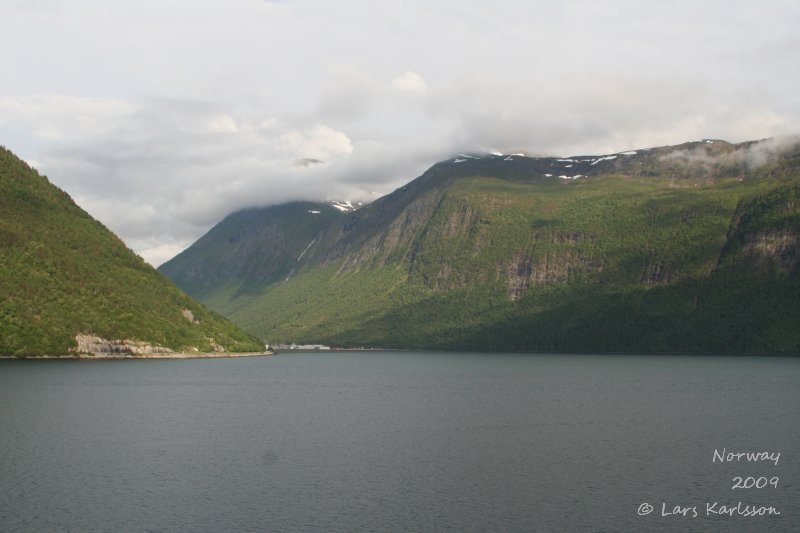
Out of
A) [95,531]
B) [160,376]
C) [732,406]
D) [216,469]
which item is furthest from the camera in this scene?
[160,376]

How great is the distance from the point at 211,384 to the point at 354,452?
8508 cm

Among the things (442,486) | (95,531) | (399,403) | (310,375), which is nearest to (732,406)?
(399,403)

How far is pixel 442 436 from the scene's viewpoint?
87.2 metres

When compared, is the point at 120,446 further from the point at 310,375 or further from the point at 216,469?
the point at 310,375

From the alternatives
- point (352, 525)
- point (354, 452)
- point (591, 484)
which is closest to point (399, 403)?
point (354, 452)

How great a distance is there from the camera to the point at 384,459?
73125 millimetres

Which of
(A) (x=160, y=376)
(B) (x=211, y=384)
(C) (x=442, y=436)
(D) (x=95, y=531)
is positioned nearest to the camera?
(D) (x=95, y=531)

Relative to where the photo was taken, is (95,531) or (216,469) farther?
(216,469)

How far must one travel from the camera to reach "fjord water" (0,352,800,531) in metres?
53.0

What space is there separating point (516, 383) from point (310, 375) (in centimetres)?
6018

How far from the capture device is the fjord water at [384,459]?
5300 cm

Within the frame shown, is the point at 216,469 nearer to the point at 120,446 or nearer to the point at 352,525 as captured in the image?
the point at 120,446

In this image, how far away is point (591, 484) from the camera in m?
62.2

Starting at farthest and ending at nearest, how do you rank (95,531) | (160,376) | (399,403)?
(160,376)
(399,403)
(95,531)
